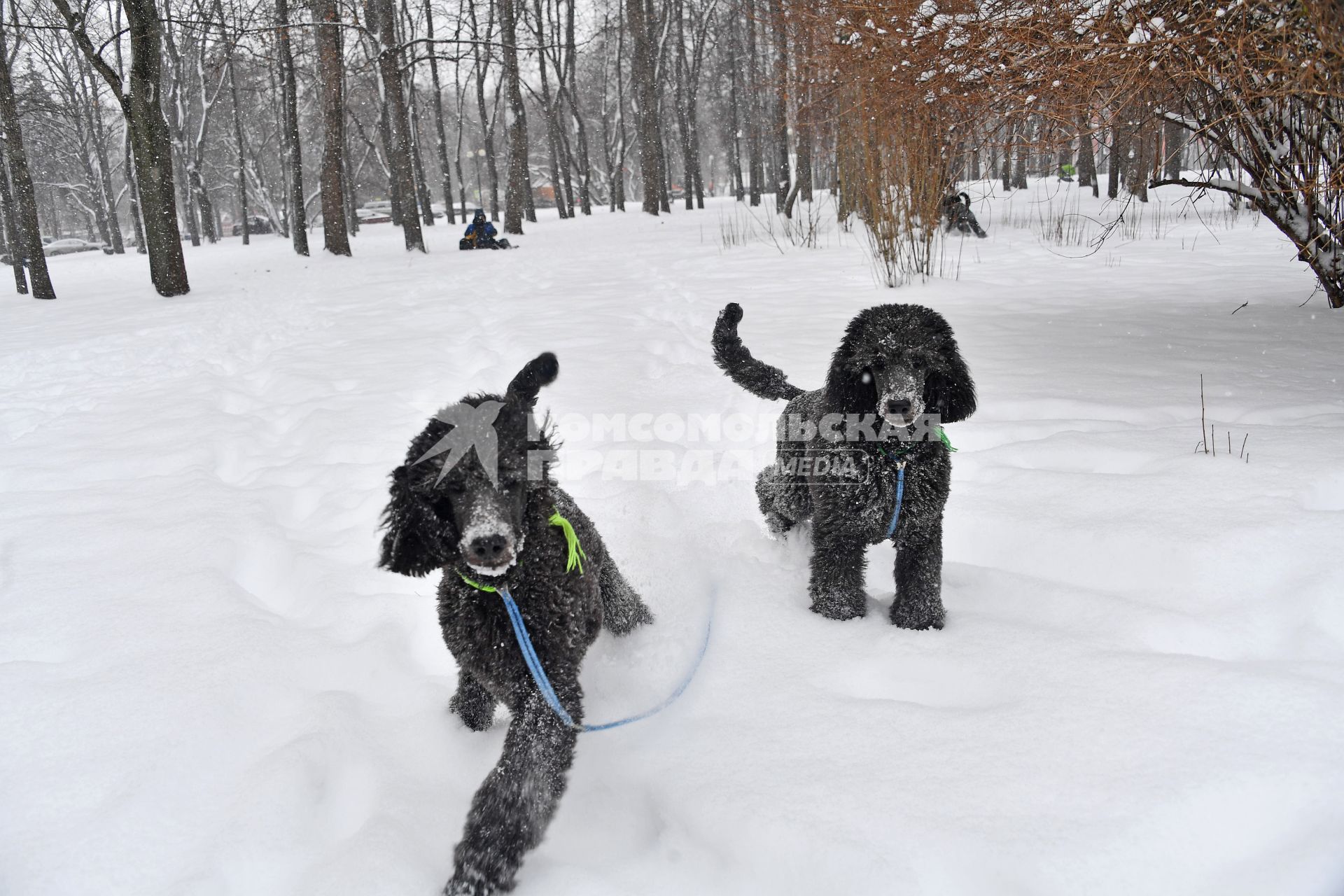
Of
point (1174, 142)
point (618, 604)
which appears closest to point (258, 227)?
point (1174, 142)

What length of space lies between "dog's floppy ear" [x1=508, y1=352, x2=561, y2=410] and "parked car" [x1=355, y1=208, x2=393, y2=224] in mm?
45405

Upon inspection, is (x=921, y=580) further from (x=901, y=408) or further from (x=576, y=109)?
(x=576, y=109)

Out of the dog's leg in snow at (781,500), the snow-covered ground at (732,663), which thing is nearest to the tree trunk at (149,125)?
the snow-covered ground at (732,663)

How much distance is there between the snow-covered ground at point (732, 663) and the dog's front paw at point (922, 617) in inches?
3.7

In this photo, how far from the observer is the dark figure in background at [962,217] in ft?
45.0

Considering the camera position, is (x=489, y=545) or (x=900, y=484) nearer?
(x=489, y=545)

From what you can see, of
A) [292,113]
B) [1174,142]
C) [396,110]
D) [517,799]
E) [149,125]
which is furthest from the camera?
[292,113]

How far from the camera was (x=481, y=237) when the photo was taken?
58.5 feet

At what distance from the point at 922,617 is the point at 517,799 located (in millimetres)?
1638

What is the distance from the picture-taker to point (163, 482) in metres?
3.95

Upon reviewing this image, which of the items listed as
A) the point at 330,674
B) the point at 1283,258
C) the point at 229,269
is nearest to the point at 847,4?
the point at 330,674

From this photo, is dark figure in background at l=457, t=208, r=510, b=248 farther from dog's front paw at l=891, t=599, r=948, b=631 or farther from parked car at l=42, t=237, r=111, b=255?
parked car at l=42, t=237, r=111, b=255

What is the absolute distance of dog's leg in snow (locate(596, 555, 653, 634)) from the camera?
275 centimetres

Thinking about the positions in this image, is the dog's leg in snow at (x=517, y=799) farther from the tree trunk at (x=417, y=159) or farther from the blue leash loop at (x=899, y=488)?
the tree trunk at (x=417, y=159)
